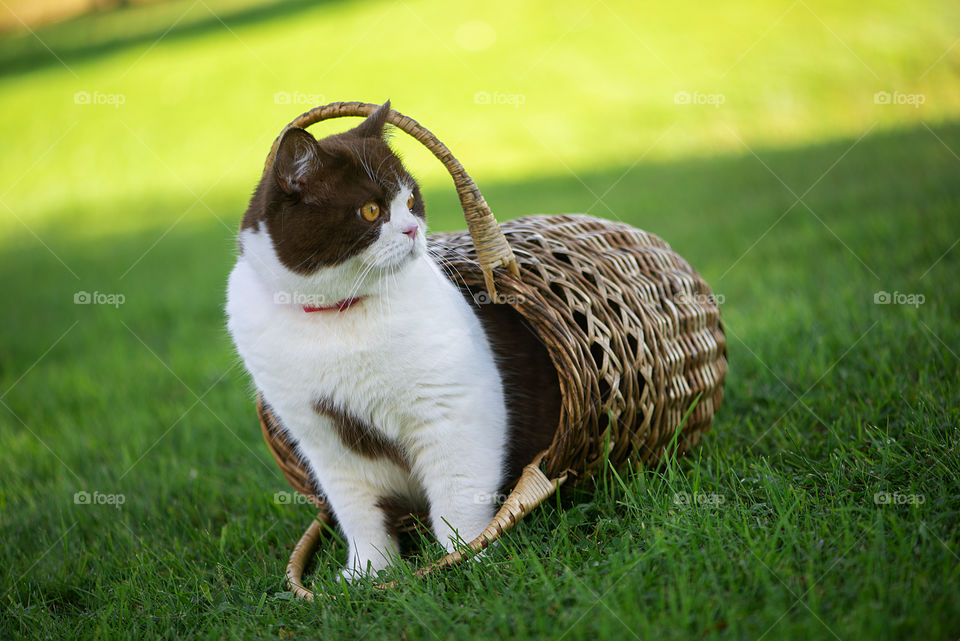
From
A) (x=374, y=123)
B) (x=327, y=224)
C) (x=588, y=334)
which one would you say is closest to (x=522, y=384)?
(x=588, y=334)

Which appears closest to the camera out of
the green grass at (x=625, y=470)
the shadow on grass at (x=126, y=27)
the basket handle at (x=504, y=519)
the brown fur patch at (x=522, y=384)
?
the green grass at (x=625, y=470)

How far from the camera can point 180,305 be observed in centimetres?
495

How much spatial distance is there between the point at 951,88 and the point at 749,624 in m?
9.23

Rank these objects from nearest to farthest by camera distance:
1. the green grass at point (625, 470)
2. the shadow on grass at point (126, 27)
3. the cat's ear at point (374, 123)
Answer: the green grass at point (625, 470) < the cat's ear at point (374, 123) < the shadow on grass at point (126, 27)

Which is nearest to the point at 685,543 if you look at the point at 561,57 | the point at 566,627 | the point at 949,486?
the point at 566,627

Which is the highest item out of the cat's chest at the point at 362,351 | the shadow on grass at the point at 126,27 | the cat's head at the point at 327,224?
the shadow on grass at the point at 126,27

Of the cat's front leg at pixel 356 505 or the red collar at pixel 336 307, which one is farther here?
the cat's front leg at pixel 356 505

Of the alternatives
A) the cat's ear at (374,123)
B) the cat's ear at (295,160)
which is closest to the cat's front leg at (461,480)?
the cat's ear at (295,160)

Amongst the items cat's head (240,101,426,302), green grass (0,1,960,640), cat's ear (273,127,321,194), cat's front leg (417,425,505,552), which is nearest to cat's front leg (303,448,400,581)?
green grass (0,1,960,640)

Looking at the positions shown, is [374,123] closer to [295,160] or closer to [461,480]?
[295,160]

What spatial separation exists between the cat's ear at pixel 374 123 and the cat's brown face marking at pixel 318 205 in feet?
0.44

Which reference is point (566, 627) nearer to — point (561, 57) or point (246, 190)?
point (246, 190)

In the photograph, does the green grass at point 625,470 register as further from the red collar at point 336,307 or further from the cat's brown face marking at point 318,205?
the cat's brown face marking at point 318,205

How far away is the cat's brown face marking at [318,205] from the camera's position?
177cm
